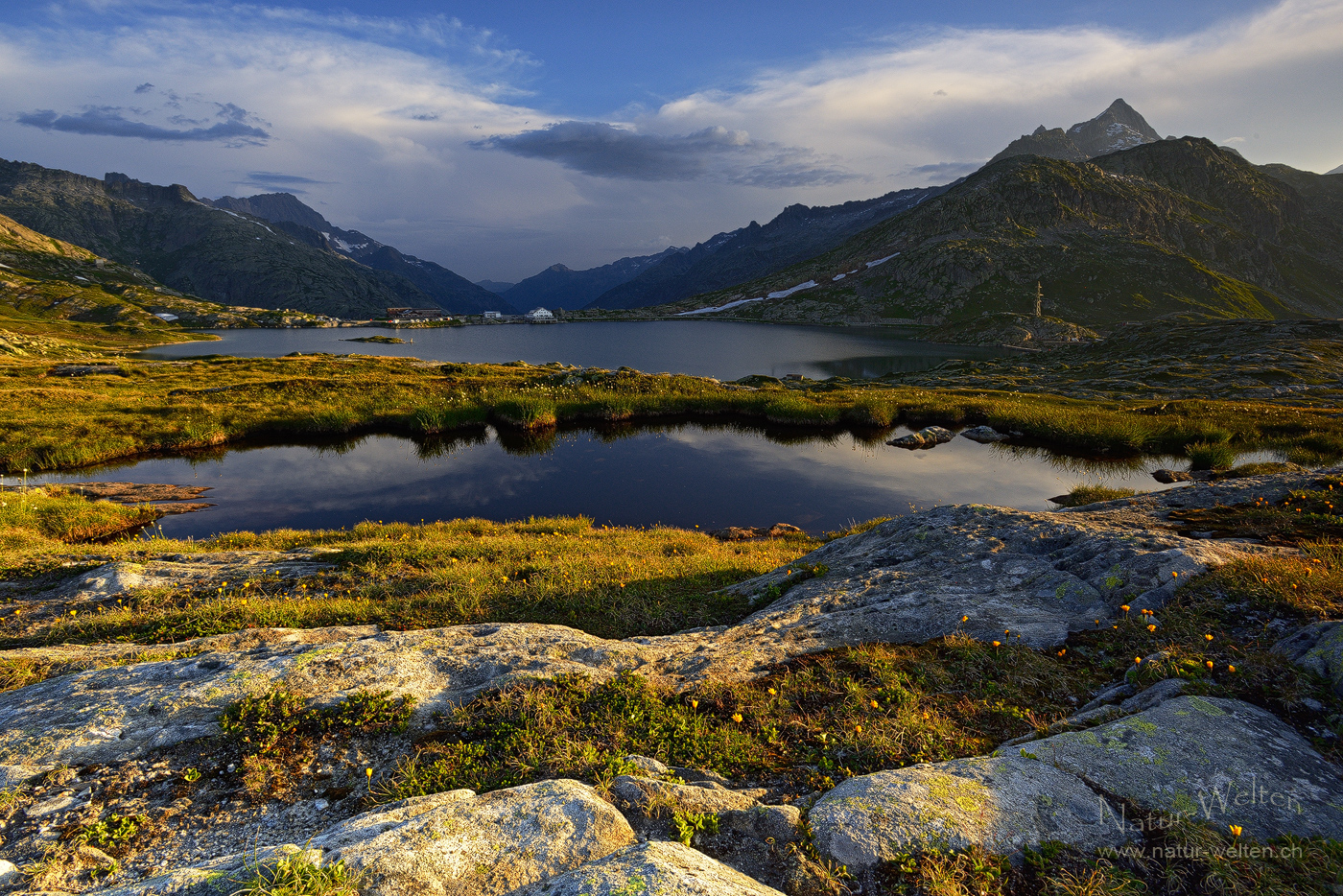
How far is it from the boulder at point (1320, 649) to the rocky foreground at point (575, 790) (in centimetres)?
2

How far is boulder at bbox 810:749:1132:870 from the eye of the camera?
427cm

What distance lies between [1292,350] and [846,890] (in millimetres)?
89267

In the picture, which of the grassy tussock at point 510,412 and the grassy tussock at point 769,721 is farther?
the grassy tussock at point 510,412

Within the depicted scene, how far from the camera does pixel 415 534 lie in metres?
18.5

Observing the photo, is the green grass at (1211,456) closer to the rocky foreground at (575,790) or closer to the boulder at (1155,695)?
the rocky foreground at (575,790)

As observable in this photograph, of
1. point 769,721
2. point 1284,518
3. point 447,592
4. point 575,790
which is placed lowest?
point 447,592

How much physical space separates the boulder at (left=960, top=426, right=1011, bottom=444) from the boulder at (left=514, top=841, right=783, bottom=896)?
1585 inches

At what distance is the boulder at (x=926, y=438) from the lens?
121ft

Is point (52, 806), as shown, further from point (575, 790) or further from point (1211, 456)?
point (1211, 456)

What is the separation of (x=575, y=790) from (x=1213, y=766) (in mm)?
5814

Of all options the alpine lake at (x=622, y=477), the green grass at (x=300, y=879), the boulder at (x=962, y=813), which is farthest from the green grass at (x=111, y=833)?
the alpine lake at (x=622, y=477)

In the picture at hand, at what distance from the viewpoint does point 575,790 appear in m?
4.83

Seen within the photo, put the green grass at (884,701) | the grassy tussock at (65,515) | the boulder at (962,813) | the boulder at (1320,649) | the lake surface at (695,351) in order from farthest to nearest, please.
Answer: the lake surface at (695,351) → the grassy tussock at (65,515) → the green grass at (884,701) → the boulder at (1320,649) → the boulder at (962,813)

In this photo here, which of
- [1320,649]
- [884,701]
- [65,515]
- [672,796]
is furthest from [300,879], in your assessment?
[65,515]
